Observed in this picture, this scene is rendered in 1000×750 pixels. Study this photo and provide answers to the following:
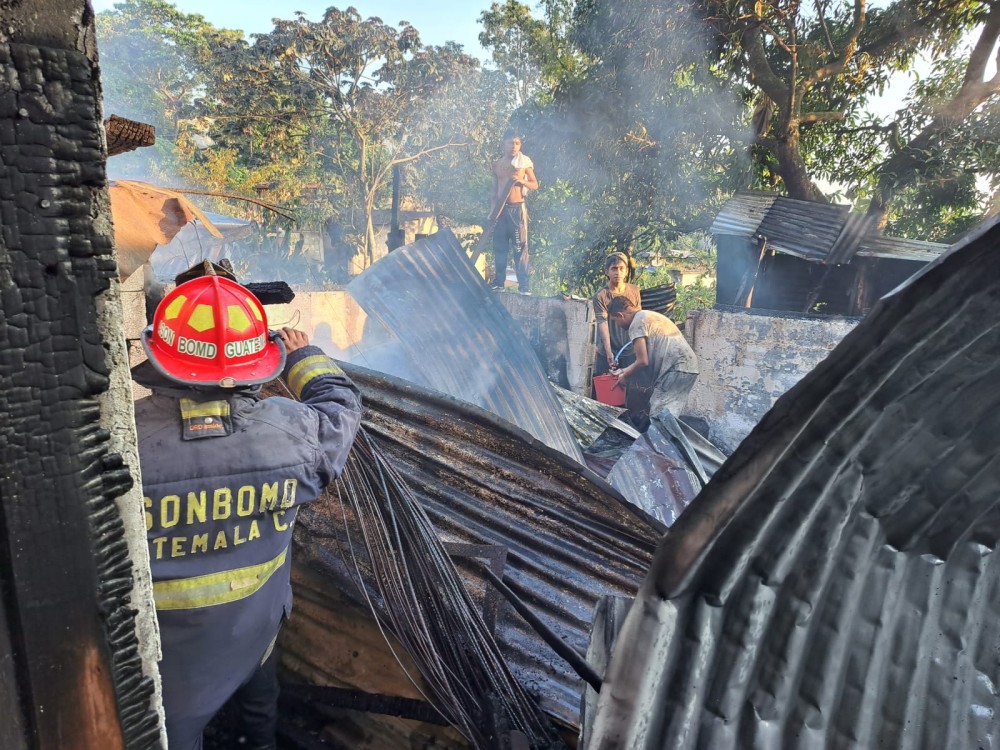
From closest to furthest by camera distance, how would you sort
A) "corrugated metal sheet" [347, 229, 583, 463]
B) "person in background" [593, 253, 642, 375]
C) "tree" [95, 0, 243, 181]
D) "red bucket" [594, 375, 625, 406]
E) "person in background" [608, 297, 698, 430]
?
"corrugated metal sheet" [347, 229, 583, 463] < "person in background" [608, 297, 698, 430] < "red bucket" [594, 375, 625, 406] < "person in background" [593, 253, 642, 375] < "tree" [95, 0, 243, 181]

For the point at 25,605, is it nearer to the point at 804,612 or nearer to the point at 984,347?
the point at 804,612

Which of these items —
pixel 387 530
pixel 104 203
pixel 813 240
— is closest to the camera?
pixel 104 203

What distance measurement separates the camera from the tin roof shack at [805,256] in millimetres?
8117

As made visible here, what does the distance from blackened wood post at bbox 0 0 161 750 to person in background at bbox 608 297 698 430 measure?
6.67m

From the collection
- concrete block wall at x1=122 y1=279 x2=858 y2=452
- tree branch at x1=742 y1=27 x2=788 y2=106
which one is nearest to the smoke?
tree branch at x1=742 y1=27 x2=788 y2=106

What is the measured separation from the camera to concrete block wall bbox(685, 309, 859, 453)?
6.43 m

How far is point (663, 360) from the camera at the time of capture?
23.7 ft

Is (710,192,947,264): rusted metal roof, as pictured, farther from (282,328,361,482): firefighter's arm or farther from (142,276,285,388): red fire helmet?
(142,276,285,388): red fire helmet

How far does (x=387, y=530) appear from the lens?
271 cm

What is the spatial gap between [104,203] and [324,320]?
316 inches

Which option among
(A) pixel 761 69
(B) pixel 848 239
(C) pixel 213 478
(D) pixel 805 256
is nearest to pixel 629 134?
(A) pixel 761 69

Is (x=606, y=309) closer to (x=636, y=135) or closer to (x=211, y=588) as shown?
(x=636, y=135)

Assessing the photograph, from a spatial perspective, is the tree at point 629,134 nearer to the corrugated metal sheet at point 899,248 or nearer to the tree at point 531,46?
the tree at point 531,46

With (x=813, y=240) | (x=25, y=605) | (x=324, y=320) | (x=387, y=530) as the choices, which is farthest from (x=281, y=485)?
(x=813, y=240)
